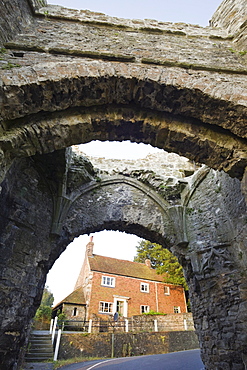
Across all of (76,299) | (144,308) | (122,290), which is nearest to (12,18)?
(76,299)

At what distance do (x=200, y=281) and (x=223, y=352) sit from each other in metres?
1.52

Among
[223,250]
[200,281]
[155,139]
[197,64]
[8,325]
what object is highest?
[197,64]

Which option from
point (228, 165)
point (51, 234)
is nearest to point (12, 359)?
point (51, 234)

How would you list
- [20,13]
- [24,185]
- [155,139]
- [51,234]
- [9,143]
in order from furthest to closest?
[51,234], [24,185], [20,13], [155,139], [9,143]

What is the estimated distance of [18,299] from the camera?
4891mm

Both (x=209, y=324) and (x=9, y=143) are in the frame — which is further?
(x=209, y=324)

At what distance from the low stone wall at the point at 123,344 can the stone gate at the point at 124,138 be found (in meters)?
8.03

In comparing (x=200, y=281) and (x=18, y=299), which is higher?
(x=200, y=281)

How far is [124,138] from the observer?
4.04 m

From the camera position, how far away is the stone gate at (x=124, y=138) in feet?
11.2

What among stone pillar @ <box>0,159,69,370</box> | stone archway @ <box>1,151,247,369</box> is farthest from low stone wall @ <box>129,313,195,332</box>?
stone pillar @ <box>0,159,69,370</box>

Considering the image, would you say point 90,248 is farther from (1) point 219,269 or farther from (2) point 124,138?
(2) point 124,138

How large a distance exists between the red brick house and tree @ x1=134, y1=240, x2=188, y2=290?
157 centimetres

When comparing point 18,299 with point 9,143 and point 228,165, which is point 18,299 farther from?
point 228,165
